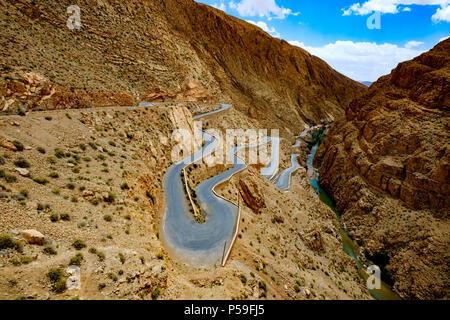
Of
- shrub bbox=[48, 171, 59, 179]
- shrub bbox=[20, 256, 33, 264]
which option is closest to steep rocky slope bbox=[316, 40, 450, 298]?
shrub bbox=[20, 256, 33, 264]

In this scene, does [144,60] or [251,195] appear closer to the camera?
[251,195]

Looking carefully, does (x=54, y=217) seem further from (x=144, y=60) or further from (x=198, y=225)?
(x=144, y=60)

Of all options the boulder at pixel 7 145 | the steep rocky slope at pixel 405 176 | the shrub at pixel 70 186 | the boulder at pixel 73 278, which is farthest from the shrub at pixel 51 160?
the steep rocky slope at pixel 405 176

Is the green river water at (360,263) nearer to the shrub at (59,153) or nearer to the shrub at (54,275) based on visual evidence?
the shrub at (54,275)

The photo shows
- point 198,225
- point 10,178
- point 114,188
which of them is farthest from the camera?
point 198,225

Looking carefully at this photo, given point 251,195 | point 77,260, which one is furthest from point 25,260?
point 251,195

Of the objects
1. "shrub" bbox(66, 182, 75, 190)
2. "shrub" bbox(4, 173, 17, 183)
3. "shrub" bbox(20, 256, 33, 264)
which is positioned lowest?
"shrub" bbox(20, 256, 33, 264)

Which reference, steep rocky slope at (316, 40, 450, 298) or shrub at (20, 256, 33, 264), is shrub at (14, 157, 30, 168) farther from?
steep rocky slope at (316, 40, 450, 298)
